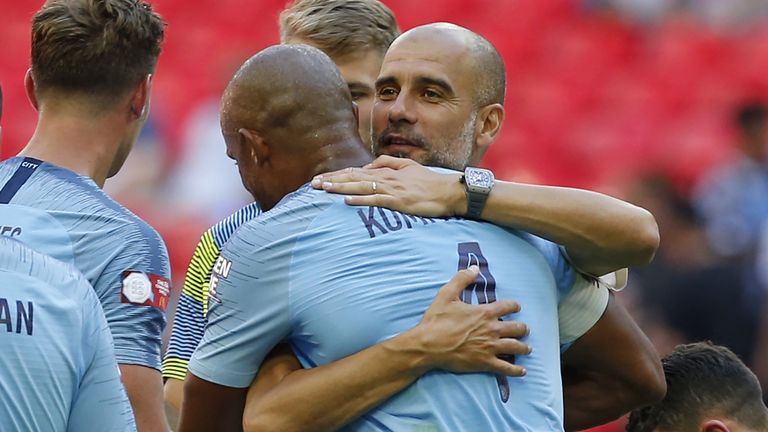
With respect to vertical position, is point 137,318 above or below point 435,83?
below

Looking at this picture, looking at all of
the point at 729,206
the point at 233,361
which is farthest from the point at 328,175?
the point at 729,206

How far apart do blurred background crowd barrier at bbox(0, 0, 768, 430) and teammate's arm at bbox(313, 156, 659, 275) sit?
444cm

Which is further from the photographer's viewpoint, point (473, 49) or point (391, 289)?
point (473, 49)

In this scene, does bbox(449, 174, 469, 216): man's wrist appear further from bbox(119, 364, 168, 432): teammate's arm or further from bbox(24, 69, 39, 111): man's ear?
bbox(24, 69, 39, 111): man's ear

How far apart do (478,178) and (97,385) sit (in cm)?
104

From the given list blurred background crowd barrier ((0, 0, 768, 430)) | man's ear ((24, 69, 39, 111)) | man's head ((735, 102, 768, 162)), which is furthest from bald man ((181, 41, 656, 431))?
man's head ((735, 102, 768, 162))

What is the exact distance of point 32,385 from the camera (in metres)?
2.73

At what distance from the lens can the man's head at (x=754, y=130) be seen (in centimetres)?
960

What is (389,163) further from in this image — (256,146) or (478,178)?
(256,146)

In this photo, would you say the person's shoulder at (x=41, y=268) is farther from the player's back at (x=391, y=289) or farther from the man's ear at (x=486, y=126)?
the man's ear at (x=486, y=126)

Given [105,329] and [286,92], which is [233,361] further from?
[286,92]

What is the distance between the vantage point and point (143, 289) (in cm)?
337

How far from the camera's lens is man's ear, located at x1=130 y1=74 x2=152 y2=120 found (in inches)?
144

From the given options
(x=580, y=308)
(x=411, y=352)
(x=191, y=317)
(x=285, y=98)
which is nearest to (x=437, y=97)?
(x=285, y=98)
